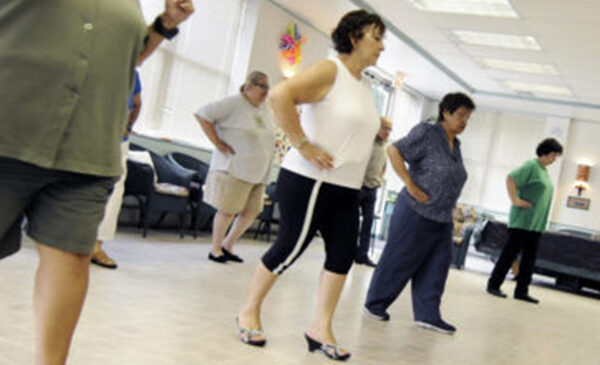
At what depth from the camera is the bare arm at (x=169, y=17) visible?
1665mm

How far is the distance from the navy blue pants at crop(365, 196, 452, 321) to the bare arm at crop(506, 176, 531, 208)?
226 centimetres

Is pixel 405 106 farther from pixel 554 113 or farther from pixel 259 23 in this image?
pixel 259 23

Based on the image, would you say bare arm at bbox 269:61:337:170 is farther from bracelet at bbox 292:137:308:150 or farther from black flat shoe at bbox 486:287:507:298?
black flat shoe at bbox 486:287:507:298

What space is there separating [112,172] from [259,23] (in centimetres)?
737

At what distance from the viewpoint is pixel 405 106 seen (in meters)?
14.1

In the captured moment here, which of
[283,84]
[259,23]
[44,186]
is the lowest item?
[44,186]

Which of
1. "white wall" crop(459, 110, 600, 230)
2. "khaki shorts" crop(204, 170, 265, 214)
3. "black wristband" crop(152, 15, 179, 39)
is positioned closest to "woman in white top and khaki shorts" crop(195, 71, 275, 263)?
"khaki shorts" crop(204, 170, 265, 214)

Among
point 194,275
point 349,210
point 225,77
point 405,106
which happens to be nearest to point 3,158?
point 349,210

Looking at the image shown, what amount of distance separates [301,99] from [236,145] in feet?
8.09

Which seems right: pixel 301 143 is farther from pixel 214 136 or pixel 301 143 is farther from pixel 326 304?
pixel 214 136

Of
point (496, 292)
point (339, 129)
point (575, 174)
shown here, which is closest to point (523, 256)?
point (496, 292)

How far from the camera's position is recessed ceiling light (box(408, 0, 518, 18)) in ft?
25.8

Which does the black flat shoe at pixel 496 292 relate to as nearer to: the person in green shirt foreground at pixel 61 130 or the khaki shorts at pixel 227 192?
the khaki shorts at pixel 227 192

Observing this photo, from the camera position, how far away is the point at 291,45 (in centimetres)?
912
